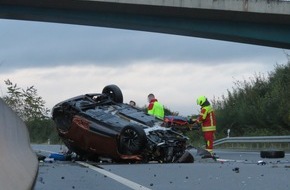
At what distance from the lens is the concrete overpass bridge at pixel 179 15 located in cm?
3259

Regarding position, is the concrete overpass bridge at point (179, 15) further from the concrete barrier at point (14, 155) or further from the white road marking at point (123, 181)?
the concrete barrier at point (14, 155)

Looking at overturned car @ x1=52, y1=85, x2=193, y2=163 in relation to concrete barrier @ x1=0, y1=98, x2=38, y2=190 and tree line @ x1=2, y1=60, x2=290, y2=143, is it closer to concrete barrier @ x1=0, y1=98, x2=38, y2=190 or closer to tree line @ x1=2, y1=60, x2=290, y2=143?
concrete barrier @ x1=0, y1=98, x2=38, y2=190

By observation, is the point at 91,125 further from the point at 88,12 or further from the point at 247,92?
the point at 247,92

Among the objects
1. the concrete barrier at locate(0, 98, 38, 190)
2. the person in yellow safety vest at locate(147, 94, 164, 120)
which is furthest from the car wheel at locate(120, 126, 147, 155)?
the concrete barrier at locate(0, 98, 38, 190)

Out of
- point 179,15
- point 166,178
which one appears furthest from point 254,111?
point 166,178

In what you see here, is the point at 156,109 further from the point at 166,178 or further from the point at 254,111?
the point at 254,111

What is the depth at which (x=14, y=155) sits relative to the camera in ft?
19.2

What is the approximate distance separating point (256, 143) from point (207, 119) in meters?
11.2

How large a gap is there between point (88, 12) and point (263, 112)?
12.9 metres

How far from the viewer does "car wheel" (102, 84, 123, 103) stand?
16984mm

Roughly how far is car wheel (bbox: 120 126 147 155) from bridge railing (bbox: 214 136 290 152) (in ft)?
40.1

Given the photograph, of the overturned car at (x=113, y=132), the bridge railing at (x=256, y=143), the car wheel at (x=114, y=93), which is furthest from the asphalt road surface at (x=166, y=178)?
the bridge railing at (x=256, y=143)

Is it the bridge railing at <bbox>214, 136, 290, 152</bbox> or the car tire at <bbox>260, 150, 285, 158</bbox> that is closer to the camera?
the car tire at <bbox>260, 150, 285, 158</bbox>

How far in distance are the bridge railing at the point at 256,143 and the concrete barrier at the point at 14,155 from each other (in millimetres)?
20099
